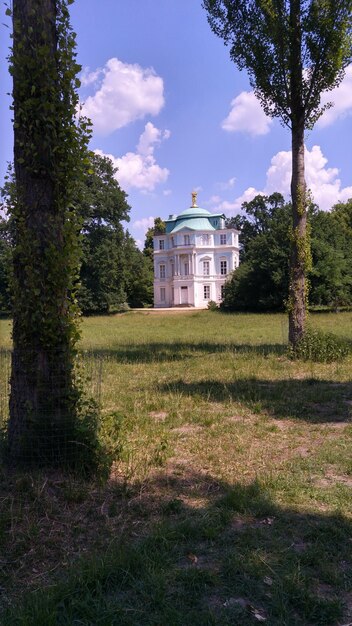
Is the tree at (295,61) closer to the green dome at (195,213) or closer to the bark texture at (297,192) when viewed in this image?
the bark texture at (297,192)

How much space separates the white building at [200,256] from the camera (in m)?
68.8

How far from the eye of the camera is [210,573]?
10.4ft

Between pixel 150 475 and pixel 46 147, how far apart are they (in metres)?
3.15

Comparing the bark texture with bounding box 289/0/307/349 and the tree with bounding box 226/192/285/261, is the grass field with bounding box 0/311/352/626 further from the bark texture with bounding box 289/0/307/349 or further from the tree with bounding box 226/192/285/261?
the tree with bounding box 226/192/285/261

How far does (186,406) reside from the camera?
7.98 metres

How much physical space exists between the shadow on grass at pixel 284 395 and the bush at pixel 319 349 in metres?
2.78

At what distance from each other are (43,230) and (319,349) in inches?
389

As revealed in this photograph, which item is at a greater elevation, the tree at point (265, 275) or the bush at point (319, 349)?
the tree at point (265, 275)

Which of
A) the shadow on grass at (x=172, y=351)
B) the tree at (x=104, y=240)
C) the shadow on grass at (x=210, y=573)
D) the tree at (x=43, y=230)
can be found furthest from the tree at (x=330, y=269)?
the shadow on grass at (x=210, y=573)

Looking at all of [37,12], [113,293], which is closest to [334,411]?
[37,12]

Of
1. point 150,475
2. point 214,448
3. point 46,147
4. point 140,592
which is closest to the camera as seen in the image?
point 140,592

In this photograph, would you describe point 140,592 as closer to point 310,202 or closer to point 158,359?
point 158,359

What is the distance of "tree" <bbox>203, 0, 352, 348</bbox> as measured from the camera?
1298 centimetres

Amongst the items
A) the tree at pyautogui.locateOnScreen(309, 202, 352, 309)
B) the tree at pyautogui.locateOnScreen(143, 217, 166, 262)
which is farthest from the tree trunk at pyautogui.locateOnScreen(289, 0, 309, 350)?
the tree at pyautogui.locateOnScreen(143, 217, 166, 262)
